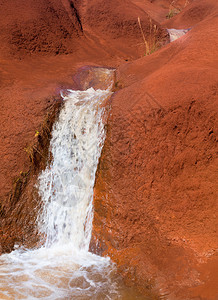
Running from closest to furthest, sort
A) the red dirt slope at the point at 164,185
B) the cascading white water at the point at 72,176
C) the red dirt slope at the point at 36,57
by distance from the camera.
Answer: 1. the red dirt slope at the point at 164,185
2. the cascading white water at the point at 72,176
3. the red dirt slope at the point at 36,57

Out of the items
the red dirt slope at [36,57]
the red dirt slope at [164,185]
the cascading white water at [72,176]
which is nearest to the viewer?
the red dirt slope at [164,185]

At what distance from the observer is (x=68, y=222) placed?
403cm

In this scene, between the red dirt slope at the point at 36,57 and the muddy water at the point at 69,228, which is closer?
the muddy water at the point at 69,228

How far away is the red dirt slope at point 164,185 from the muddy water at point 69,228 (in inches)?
7.2

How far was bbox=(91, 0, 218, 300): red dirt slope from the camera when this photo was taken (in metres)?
3.14

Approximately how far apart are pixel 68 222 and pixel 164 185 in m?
1.40

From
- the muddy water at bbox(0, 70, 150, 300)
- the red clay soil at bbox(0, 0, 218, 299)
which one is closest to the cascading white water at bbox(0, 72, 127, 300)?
the muddy water at bbox(0, 70, 150, 300)

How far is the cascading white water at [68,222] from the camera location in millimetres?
3221

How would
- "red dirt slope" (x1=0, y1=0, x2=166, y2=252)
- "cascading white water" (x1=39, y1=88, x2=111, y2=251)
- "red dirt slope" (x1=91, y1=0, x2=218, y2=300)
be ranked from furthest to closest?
"red dirt slope" (x1=0, y1=0, x2=166, y2=252) < "cascading white water" (x1=39, y1=88, x2=111, y2=251) < "red dirt slope" (x1=91, y1=0, x2=218, y2=300)

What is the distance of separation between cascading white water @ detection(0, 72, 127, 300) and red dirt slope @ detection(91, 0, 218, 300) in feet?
0.67

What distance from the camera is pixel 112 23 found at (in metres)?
8.76

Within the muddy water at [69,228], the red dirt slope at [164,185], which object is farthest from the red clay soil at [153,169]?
the muddy water at [69,228]

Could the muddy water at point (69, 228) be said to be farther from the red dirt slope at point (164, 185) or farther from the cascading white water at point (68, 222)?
the red dirt slope at point (164, 185)

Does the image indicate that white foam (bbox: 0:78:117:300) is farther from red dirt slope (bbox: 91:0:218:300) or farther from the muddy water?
red dirt slope (bbox: 91:0:218:300)
